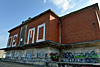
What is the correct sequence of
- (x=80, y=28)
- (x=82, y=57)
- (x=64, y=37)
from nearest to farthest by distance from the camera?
(x=82, y=57) < (x=80, y=28) < (x=64, y=37)

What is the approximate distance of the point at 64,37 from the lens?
18.7 m

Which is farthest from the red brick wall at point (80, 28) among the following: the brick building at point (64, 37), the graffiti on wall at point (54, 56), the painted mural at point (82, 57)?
the graffiti on wall at point (54, 56)

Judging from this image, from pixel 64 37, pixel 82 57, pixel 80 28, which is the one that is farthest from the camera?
pixel 64 37

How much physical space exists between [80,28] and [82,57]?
5.90 metres

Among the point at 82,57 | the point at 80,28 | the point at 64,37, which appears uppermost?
the point at 80,28

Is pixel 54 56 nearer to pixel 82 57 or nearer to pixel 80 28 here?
pixel 82 57

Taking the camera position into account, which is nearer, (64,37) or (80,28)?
(80,28)

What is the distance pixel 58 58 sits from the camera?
17750 mm

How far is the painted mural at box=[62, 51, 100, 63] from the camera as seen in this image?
46.0 ft

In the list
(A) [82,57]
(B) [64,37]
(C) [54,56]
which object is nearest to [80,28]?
(B) [64,37]

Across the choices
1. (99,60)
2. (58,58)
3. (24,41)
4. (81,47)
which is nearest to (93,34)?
(81,47)

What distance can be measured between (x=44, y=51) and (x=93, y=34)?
33.4 feet

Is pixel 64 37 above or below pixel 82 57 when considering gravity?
above

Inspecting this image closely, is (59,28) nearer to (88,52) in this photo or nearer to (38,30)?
(38,30)
